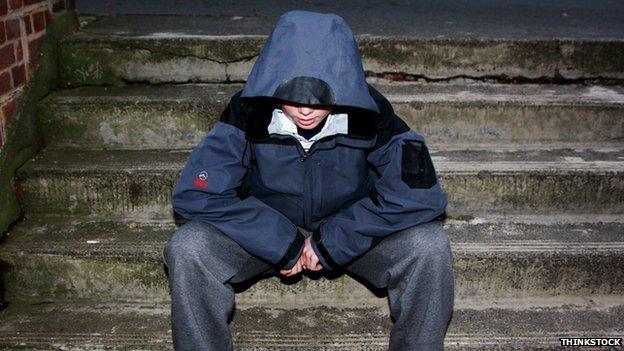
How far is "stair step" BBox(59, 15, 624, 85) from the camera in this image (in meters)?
2.90

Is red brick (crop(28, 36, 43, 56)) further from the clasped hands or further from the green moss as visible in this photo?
the clasped hands

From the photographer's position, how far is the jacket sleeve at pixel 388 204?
1869 mm

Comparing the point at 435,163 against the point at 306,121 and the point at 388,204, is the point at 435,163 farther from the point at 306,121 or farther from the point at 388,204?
the point at 306,121

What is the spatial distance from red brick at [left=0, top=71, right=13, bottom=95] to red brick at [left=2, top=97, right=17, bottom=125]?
0.18 ft

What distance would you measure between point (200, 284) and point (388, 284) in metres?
0.65

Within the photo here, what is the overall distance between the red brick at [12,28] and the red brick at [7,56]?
0.04 m

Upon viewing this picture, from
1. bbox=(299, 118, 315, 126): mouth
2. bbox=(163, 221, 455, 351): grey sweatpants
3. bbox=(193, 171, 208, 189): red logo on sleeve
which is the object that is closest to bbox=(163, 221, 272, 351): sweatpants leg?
bbox=(163, 221, 455, 351): grey sweatpants

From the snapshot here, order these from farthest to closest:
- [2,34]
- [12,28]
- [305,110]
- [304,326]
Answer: [12,28]
[2,34]
[304,326]
[305,110]

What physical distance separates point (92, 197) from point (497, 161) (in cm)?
187

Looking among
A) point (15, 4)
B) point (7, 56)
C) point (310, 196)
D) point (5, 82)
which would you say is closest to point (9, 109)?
point (5, 82)

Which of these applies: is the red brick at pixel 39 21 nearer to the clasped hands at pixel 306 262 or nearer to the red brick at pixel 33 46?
the red brick at pixel 33 46

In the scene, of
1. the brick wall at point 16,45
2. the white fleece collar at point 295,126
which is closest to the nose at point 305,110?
the white fleece collar at point 295,126

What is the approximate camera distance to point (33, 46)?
266 cm

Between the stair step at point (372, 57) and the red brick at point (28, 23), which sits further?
the stair step at point (372, 57)
